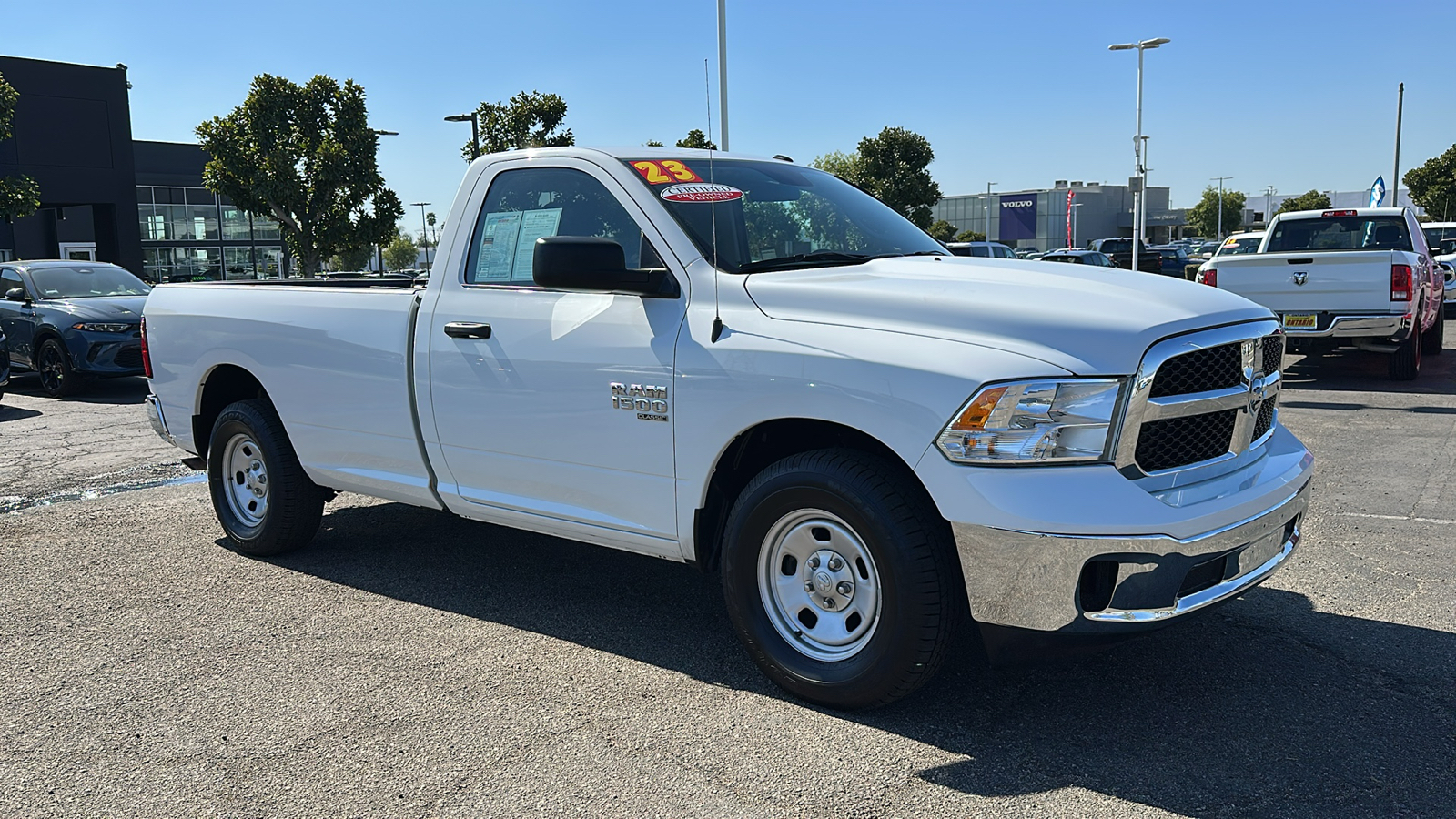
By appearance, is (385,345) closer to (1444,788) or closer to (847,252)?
(847,252)

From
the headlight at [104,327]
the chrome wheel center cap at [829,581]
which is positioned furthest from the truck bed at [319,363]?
the headlight at [104,327]

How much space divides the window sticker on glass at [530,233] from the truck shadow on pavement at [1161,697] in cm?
146

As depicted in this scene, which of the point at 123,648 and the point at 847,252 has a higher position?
the point at 847,252

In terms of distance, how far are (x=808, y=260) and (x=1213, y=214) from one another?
125 metres

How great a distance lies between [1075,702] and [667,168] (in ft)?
8.17

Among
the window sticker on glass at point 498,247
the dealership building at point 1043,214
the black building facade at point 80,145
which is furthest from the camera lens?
the dealership building at point 1043,214

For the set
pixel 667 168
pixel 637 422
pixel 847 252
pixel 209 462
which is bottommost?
pixel 209 462

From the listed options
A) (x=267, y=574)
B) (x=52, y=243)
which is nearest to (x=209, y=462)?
(x=267, y=574)

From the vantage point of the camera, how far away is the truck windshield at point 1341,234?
1293cm

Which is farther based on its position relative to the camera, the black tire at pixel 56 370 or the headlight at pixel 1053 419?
the black tire at pixel 56 370

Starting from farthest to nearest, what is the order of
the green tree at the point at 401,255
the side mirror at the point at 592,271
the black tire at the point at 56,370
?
the green tree at the point at 401,255
the black tire at the point at 56,370
the side mirror at the point at 592,271

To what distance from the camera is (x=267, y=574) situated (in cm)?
554

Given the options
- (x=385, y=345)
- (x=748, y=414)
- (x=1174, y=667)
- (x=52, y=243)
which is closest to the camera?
(x=748, y=414)

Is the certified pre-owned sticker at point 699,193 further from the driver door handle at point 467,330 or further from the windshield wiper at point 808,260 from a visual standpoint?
the driver door handle at point 467,330
